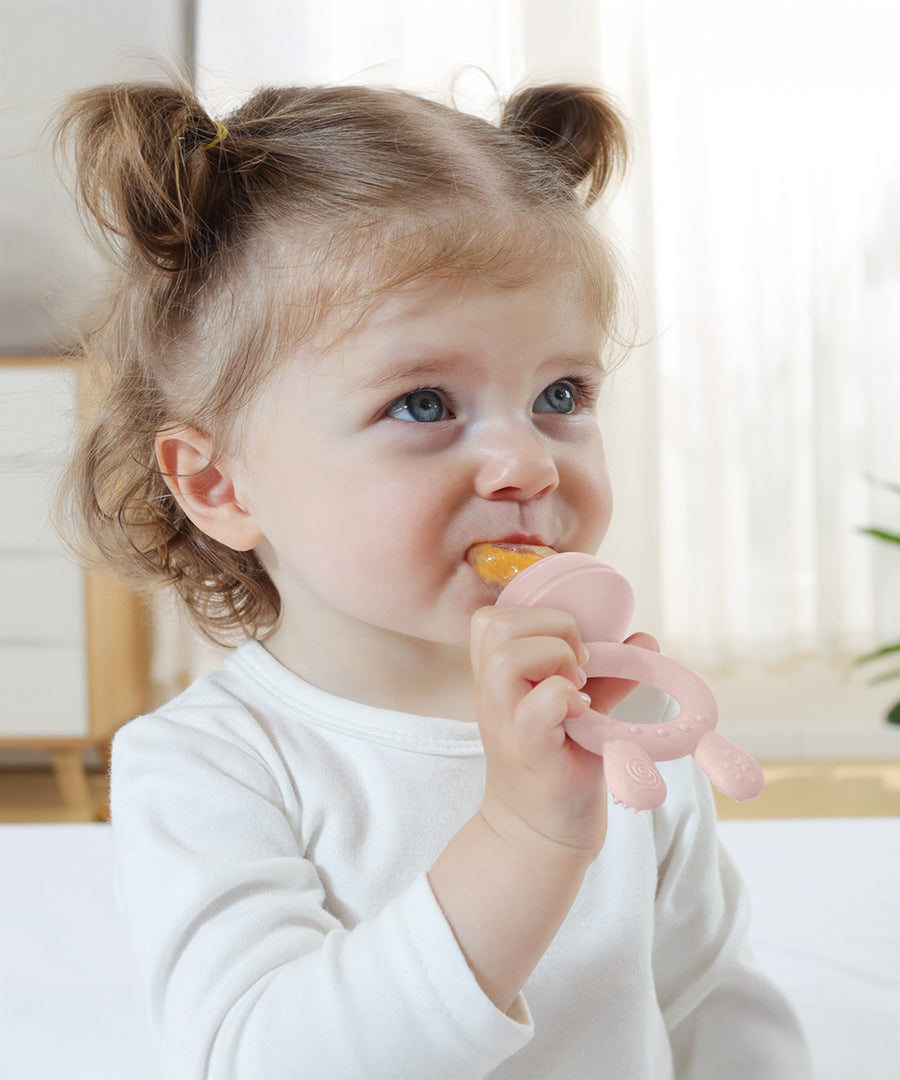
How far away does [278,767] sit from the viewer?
625 mm

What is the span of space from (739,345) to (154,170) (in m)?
2.11

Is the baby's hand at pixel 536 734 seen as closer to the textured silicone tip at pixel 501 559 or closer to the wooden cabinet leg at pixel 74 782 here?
the textured silicone tip at pixel 501 559

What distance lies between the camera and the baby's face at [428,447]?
58cm

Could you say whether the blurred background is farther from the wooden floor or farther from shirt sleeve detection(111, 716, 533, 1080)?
shirt sleeve detection(111, 716, 533, 1080)

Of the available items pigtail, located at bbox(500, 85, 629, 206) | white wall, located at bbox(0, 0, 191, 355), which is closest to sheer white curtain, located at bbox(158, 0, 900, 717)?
white wall, located at bbox(0, 0, 191, 355)

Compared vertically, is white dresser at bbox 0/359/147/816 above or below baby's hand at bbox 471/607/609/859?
below

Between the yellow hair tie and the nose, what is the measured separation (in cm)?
25

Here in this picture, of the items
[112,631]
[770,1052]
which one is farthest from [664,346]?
[770,1052]

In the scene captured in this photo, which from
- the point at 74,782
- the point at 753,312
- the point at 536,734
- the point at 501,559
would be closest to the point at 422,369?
the point at 501,559

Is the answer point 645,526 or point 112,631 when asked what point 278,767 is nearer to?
point 112,631

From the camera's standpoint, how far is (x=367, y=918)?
1.96 ft

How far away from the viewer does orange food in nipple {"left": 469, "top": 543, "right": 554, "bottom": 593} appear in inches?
21.6

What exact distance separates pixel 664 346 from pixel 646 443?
224mm

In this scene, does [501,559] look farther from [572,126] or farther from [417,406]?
[572,126]
